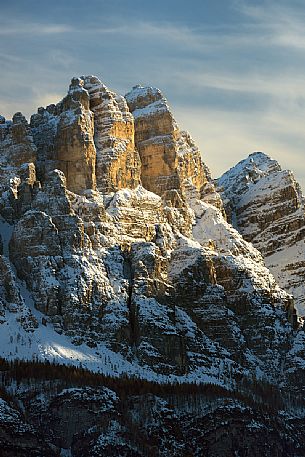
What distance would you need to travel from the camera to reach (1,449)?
199 metres
